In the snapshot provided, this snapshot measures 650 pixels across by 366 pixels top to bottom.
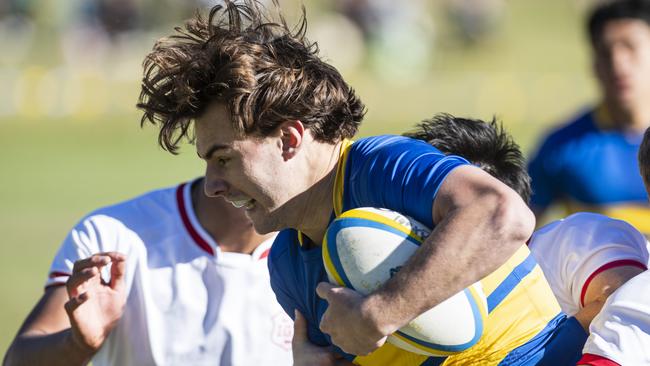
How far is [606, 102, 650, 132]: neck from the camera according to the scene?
732 cm

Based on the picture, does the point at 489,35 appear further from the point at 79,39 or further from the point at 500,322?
the point at 500,322

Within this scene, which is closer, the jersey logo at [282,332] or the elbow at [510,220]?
the elbow at [510,220]

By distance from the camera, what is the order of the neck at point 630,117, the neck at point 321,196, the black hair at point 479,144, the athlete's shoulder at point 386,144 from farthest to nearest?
the neck at point 630,117 → the black hair at point 479,144 → the neck at point 321,196 → the athlete's shoulder at point 386,144

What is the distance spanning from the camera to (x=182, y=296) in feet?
14.8

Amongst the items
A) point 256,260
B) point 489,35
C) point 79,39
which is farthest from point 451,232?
point 489,35

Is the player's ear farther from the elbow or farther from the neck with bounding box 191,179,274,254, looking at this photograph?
the neck with bounding box 191,179,274,254

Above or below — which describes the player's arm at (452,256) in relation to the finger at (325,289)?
above

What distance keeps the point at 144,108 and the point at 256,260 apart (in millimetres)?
1100

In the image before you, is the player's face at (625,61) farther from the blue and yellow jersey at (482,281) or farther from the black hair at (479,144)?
the blue and yellow jersey at (482,281)

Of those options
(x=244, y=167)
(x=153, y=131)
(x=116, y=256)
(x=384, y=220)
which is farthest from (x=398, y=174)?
(x=153, y=131)

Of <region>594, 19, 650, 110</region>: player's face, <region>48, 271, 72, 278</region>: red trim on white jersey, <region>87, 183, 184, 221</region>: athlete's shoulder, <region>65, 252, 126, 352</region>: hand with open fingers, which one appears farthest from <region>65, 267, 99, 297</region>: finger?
<region>594, 19, 650, 110</region>: player's face

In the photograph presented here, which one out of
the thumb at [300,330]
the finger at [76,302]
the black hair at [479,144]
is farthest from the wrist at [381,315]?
the finger at [76,302]

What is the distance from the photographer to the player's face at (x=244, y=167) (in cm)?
338

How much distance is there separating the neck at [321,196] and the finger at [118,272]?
0.90 m
